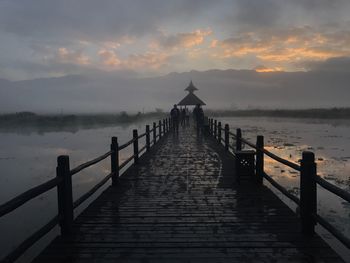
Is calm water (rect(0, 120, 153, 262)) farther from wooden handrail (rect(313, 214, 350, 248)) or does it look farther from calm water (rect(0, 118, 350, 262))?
wooden handrail (rect(313, 214, 350, 248))

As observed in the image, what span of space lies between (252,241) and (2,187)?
12.0m

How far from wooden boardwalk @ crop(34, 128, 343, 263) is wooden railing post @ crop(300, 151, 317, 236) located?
190 mm

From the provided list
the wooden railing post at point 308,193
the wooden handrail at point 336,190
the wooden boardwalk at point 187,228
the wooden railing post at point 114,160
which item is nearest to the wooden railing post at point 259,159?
the wooden boardwalk at point 187,228

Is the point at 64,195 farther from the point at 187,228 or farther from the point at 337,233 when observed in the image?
the point at 337,233

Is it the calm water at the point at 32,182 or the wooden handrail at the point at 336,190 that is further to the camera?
the calm water at the point at 32,182

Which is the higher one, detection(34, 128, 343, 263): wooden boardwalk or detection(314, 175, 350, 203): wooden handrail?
detection(314, 175, 350, 203): wooden handrail

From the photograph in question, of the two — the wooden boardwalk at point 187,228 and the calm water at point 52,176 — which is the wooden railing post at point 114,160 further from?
the calm water at point 52,176

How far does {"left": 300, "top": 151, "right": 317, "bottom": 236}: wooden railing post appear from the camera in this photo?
4.64 m

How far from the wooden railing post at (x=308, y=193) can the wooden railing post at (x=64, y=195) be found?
3.34m

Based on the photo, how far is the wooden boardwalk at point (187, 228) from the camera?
4062 mm

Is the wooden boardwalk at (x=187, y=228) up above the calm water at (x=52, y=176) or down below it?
above

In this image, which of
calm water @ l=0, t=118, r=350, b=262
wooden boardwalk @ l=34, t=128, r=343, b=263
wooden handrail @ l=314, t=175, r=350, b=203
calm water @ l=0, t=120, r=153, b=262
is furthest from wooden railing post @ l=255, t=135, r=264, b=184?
calm water @ l=0, t=120, r=153, b=262

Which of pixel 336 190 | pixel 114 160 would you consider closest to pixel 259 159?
pixel 114 160

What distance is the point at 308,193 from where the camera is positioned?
469 centimetres
